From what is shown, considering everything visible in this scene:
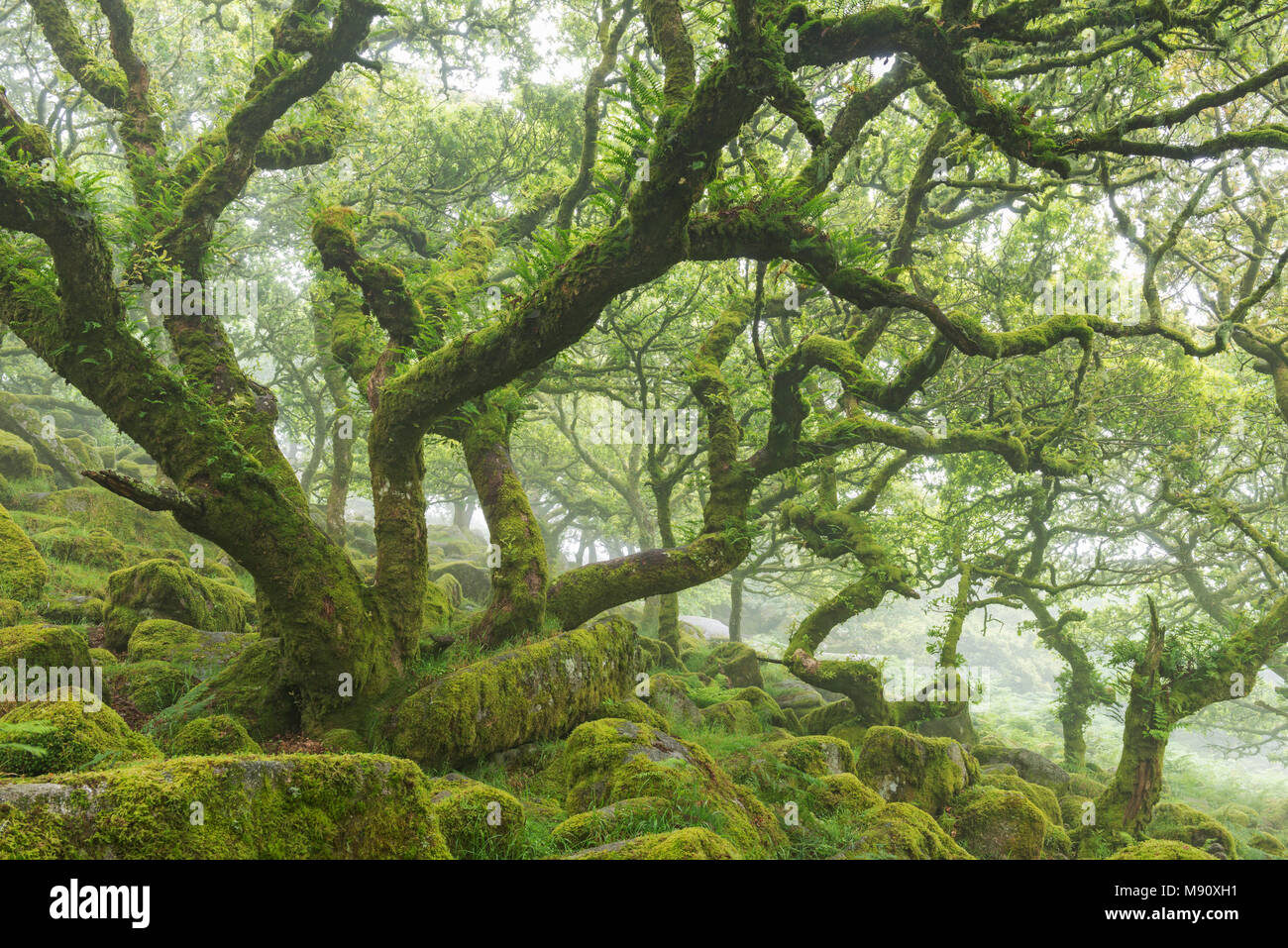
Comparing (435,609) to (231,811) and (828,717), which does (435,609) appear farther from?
(828,717)

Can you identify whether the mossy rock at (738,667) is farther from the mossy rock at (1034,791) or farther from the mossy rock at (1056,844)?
the mossy rock at (1056,844)

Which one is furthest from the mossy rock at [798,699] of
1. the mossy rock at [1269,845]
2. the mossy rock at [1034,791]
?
the mossy rock at [1269,845]

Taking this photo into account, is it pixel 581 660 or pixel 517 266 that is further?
pixel 581 660

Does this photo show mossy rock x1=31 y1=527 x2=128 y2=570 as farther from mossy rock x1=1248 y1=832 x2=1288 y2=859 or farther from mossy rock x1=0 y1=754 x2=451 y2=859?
mossy rock x1=1248 y1=832 x2=1288 y2=859

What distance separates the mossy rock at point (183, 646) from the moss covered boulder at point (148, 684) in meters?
0.30

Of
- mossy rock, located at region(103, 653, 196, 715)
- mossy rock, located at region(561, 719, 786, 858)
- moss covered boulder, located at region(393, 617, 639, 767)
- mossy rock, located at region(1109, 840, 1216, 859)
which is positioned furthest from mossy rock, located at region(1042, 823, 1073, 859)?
mossy rock, located at region(103, 653, 196, 715)

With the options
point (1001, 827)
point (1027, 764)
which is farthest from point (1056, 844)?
point (1027, 764)

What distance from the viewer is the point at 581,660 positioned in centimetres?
778

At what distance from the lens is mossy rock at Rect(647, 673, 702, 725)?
10.0m

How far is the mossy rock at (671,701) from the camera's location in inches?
395

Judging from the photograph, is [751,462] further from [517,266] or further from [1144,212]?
[1144,212]
